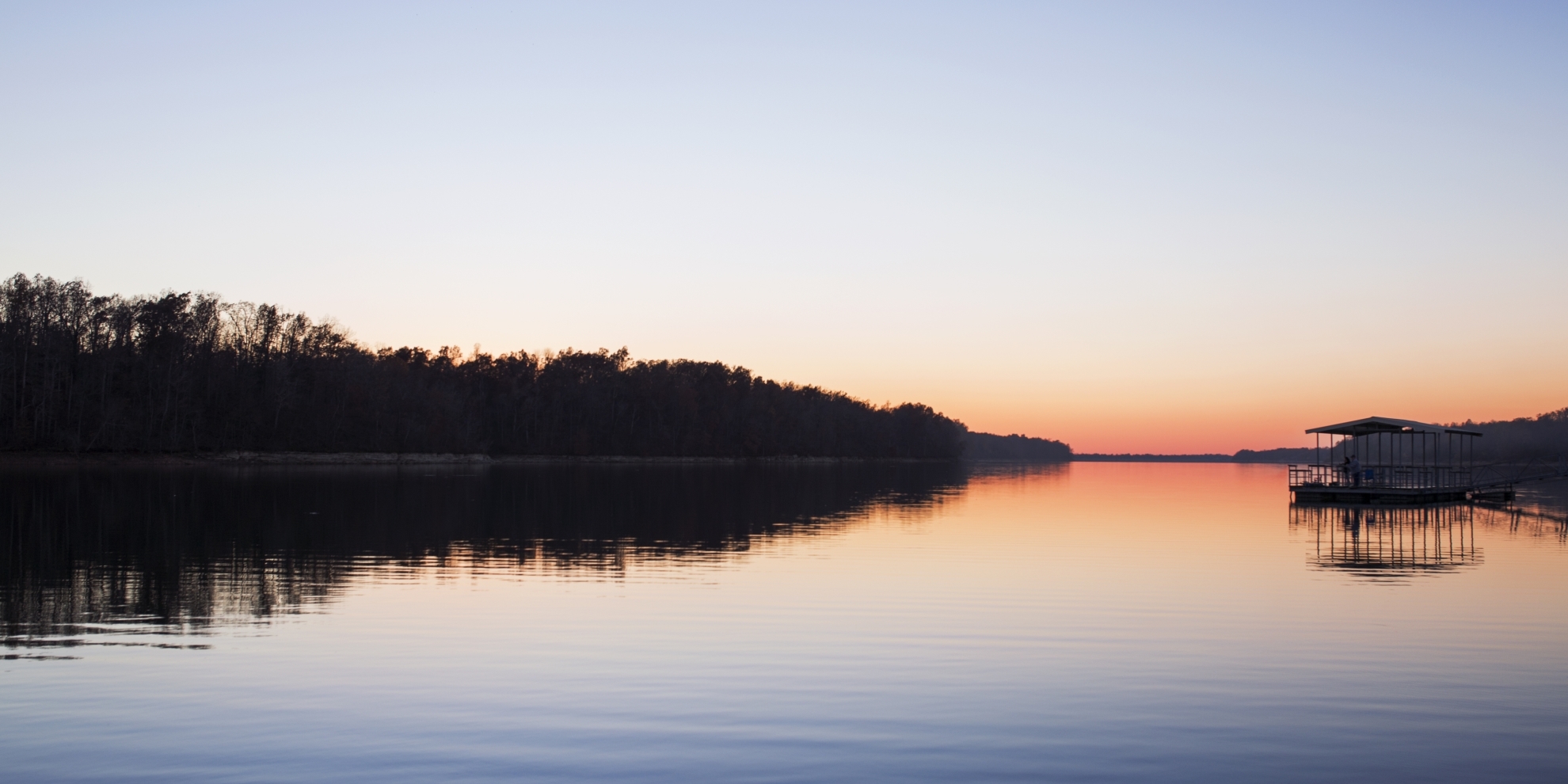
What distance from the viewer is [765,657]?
1322 centimetres

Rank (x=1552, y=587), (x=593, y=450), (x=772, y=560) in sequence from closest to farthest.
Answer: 1. (x=1552, y=587)
2. (x=772, y=560)
3. (x=593, y=450)

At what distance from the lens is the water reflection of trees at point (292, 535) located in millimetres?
17125

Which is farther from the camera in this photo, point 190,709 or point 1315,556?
point 1315,556

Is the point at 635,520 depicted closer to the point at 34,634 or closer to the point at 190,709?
the point at 34,634

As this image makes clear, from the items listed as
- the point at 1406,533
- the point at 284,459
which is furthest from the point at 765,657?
the point at 284,459

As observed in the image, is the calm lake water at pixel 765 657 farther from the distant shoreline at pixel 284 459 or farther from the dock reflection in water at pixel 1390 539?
the distant shoreline at pixel 284 459

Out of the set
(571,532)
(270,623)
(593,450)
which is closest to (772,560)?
(571,532)

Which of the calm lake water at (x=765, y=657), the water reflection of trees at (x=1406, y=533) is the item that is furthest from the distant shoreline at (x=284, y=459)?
the water reflection of trees at (x=1406, y=533)

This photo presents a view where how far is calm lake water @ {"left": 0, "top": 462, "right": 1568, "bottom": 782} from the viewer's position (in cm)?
899

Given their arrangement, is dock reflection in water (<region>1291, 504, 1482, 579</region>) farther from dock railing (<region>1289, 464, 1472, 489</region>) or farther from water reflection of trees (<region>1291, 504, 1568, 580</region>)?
dock railing (<region>1289, 464, 1472, 489</region>)

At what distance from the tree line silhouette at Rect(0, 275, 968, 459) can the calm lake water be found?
2523 inches

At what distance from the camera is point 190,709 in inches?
405

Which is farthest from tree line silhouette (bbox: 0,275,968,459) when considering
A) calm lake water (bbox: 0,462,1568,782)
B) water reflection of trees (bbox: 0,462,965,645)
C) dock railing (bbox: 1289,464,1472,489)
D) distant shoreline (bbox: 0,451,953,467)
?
dock railing (bbox: 1289,464,1472,489)

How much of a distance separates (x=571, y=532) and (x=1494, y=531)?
29615mm
